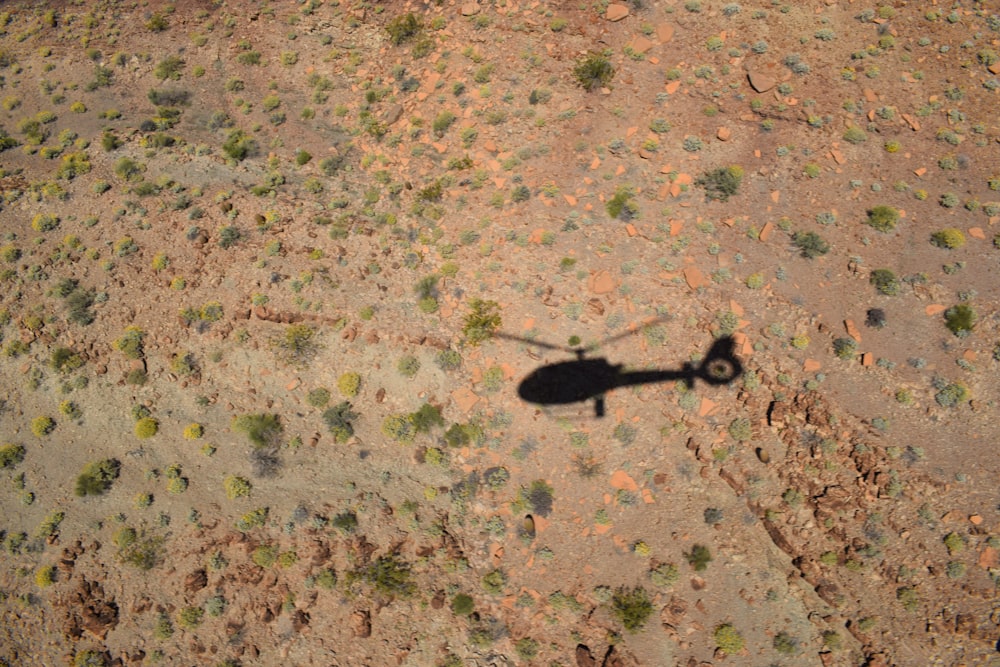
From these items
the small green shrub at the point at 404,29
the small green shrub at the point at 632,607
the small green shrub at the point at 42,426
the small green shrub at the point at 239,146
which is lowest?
the small green shrub at the point at 632,607

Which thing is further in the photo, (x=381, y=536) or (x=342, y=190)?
(x=342, y=190)

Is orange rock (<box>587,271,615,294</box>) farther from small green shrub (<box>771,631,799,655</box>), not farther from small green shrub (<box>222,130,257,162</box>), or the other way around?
small green shrub (<box>222,130,257,162</box>)

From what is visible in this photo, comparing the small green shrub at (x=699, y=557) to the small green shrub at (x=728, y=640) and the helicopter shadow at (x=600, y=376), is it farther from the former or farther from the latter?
the helicopter shadow at (x=600, y=376)

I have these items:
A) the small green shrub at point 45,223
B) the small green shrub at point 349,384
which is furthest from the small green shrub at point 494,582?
the small green shrub at point 45,223

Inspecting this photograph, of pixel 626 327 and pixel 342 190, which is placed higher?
pixel 342 190

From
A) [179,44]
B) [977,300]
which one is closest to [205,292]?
[179,44]

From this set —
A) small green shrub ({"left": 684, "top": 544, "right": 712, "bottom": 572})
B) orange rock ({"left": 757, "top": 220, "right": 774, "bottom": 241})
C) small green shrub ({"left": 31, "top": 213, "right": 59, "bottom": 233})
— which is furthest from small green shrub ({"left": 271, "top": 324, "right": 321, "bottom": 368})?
orange rock ({"left": 757, "top": 220, "right": 774, "bottom": 241})

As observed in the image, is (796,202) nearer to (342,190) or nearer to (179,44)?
(342,190)
